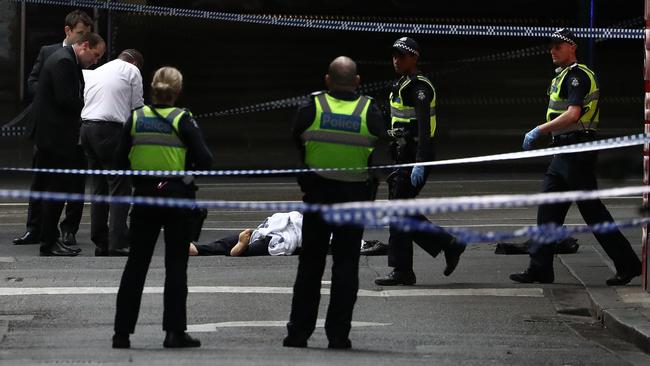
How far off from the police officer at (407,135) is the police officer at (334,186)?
6.74 ft

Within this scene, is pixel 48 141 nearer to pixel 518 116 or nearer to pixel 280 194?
pixel 280 194

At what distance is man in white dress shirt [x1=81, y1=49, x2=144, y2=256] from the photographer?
1285 cm

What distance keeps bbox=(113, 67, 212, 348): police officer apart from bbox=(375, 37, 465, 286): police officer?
2.48 metres

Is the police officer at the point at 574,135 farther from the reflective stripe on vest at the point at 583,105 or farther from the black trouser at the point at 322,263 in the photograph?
the black trouser at the point at 322,263

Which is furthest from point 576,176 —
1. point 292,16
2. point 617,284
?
point 292,16

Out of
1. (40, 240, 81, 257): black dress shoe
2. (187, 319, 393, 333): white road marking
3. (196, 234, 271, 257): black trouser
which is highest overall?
(187, 319, 393, 333): white road marking

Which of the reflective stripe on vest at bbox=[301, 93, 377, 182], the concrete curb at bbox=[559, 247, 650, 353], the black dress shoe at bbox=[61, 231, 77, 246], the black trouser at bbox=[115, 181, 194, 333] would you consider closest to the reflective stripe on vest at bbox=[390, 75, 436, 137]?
the concrete curb at bbox=[559, 247, 650, 353]

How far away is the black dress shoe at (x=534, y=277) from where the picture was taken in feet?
38.1

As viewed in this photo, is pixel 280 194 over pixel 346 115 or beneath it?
beneath

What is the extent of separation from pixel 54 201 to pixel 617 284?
443cm

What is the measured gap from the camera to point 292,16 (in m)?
19.3

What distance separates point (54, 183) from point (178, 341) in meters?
4.36

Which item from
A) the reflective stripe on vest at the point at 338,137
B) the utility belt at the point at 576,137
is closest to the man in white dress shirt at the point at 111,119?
the utility belt at the point at 576,137

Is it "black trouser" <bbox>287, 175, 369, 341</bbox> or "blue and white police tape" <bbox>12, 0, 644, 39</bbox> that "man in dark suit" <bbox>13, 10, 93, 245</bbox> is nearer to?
"black trouser" <bbox>287, 175, 369, 341</bbox>
